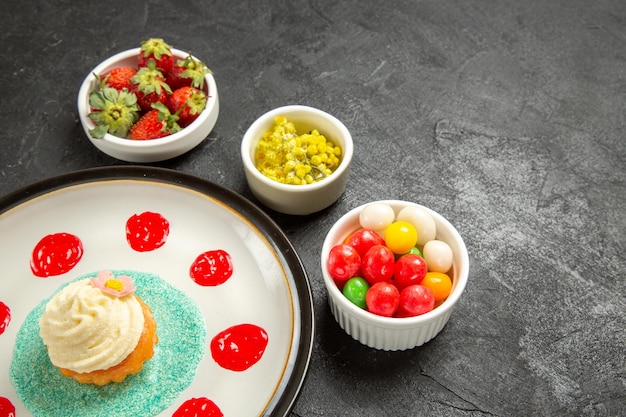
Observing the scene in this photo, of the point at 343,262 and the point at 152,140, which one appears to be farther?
the point at 152,140

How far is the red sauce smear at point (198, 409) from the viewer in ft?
4.32

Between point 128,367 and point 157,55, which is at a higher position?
point 157,55

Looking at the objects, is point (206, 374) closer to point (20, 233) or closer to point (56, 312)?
point (56, 312)

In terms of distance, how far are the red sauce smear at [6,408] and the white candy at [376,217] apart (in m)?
0.79

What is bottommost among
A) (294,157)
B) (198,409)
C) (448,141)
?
(198,409)

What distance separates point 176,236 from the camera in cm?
154

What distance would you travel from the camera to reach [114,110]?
166 centimetres

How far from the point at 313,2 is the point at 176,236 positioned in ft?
3.06

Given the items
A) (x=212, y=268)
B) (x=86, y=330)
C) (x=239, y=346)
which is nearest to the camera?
(x=86, y=330)

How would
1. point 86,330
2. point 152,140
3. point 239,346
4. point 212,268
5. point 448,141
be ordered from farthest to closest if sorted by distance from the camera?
point 448,141, point 152,140, point 212,268, point 239,346, point 86,330

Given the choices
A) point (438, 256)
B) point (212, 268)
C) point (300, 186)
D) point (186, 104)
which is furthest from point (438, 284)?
point (186, 104)

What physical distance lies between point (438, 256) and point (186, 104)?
0.74 meters

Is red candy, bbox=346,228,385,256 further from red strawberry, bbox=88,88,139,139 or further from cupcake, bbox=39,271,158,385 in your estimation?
red strawberry, bbox=88,88,139,139

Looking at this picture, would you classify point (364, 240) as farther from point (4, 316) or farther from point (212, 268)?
point (4, 316)
